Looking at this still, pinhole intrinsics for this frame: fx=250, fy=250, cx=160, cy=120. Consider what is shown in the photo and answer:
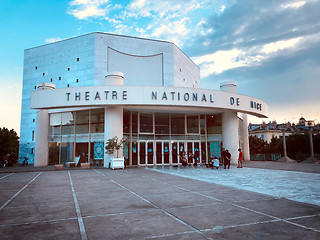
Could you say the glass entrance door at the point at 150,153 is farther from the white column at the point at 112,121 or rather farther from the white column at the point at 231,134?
the white column at the point at 231,134

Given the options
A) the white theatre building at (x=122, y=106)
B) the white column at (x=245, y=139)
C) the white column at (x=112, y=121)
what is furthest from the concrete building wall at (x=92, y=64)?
the white column at (x=245, y=139)

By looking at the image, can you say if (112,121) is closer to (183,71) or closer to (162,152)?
(162,152)

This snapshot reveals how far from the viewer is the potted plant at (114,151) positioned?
2095 centimetres

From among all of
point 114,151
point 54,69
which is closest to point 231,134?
point 114,151

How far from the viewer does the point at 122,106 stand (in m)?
22.9

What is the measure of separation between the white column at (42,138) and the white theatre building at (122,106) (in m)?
→ 0.09

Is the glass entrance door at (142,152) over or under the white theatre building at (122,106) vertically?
under

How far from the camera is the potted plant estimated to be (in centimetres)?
2095

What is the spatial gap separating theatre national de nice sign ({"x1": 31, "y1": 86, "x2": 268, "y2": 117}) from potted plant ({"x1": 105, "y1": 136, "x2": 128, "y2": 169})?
131 inches

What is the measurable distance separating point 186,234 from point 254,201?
3.62 meters

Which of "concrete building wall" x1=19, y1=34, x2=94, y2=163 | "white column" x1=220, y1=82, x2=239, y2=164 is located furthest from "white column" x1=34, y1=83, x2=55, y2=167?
"white column" x1=220, y1=82, x2=239, y2=164

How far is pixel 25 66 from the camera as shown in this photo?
33.3 metres

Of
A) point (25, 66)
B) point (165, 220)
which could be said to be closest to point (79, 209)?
point (165, 220)

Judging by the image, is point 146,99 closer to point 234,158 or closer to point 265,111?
point 234,158
